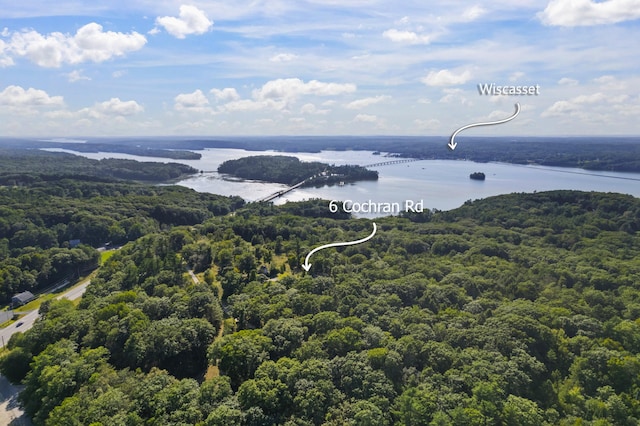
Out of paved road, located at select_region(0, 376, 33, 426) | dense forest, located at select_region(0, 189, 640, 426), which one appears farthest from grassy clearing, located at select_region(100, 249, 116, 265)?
paved road, located at select_region(0, 376, 33, 426)

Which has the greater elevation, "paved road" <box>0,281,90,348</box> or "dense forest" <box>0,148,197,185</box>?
"dense forest" <box>0,148,197,185</box>

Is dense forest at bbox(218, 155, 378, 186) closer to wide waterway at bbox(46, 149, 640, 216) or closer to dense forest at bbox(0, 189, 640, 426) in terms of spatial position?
wide waterway at bbox(46, 149, 640, 216)

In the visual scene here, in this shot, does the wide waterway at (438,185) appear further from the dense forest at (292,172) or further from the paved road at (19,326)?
the paved road at (19,326)

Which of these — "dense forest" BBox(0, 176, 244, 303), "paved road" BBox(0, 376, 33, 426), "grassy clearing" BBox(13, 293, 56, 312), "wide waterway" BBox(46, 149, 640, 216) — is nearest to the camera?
"paved road" BBox(0, 376, 33, 426)

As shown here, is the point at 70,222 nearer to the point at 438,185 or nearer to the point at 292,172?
the point at 292,172

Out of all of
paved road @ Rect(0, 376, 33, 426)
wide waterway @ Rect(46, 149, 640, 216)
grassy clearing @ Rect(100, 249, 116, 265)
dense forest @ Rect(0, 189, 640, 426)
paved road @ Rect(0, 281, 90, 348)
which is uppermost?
wide waterway @ Rect(46, 149, 640, 216)

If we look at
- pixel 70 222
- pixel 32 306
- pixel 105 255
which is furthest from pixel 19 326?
pixel 70 222

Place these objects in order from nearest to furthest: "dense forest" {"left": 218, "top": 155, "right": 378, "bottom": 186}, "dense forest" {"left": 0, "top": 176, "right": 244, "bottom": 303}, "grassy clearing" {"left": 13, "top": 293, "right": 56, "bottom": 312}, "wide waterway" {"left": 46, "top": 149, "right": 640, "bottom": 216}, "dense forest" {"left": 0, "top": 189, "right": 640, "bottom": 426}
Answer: "dense forest" {"left": 0, "top": 189, "right": 640, "bottom": 426} < "grassy clearing" {"left": 13, "top": 293, "right": 56, "bottom": 312} < "dense forest" {"left": 0, "top": 176, "right": 244, "bottom": 303} < "wide waterway" {"left": 46, "top": 149, "right": 640, "bottom": 216} < "dense forest" {"left": 218, "top": 155, "right": 378, "bottom": 186}
